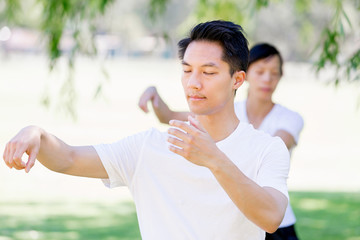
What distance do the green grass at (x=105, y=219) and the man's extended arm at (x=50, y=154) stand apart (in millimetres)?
4874

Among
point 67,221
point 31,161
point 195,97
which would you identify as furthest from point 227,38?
point 67,221

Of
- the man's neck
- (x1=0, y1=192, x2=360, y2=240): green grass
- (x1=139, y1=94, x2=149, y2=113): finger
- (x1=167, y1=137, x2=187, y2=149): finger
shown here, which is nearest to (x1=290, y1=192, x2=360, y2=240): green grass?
(x1=0, y1=192, x2=360, y2=240): green grass

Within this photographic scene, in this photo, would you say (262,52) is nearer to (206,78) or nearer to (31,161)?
(206,78)

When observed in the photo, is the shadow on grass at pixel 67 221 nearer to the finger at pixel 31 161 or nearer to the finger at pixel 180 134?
the finger at pixel 31 161

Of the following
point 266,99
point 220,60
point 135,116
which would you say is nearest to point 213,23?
point 220,60

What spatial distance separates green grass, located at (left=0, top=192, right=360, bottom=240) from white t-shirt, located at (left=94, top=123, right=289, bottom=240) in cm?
486

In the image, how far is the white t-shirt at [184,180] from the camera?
7.78 feet

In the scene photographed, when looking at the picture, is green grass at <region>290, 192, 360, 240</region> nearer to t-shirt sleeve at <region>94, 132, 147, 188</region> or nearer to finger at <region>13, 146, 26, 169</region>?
t-shirt sleeve at <region>94, 132, 147, 188</region>

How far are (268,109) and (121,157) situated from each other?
5.82ft

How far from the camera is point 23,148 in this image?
Result: 1993 mm

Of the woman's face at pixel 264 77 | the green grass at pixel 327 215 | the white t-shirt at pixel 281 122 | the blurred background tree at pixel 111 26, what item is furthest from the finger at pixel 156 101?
the green grass at pixel 327 215

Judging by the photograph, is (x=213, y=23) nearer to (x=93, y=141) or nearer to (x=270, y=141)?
(x=270, y=141)

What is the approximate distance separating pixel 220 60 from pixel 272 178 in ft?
1.49

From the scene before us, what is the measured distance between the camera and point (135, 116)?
2362 centimetres
